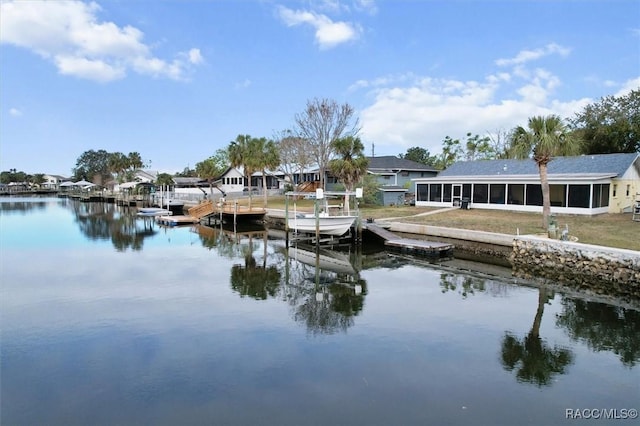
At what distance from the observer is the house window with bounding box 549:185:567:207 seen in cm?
2584

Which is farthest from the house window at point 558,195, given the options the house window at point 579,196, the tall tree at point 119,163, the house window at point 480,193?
the tall tree at point 119,163

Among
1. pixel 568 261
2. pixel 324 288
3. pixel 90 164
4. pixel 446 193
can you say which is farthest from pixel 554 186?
pixel 90 164

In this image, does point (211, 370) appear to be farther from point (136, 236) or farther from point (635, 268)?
point (136, 236)

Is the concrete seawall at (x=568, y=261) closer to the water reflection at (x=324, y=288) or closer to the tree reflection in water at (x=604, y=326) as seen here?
the tree reflection in water at (x=604, y=326)

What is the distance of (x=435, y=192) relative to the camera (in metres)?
32.7

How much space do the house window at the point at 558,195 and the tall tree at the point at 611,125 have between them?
1495cm

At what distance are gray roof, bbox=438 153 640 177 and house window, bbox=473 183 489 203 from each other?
207 cm

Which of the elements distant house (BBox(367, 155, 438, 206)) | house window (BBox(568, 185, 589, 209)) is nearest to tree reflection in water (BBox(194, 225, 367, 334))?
house window (BBox(568, 185, 589, 209))

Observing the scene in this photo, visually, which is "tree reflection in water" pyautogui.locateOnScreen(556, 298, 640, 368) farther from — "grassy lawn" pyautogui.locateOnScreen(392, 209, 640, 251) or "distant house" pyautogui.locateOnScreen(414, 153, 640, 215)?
"distant house" pyautogui.locateOnScreen(414, 153, 640, 215)

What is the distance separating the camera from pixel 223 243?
26.3m

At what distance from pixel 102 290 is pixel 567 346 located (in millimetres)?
13511

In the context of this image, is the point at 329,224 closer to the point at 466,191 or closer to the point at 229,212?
the point at 466,191

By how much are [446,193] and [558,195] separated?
7.68 metres

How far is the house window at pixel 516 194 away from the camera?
90.7ft
